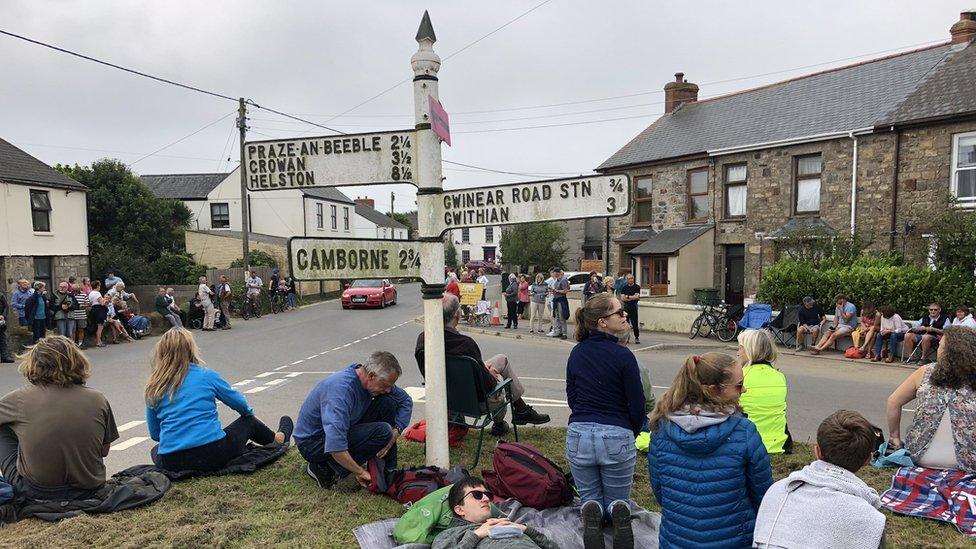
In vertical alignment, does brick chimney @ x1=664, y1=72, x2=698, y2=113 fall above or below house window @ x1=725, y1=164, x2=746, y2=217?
above

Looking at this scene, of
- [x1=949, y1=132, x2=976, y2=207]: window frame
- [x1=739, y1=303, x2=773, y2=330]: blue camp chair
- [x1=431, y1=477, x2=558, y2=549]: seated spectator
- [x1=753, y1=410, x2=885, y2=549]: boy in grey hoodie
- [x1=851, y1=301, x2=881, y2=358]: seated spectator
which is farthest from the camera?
[x1=949, y1=132, x2=976, y2=207]: window frame

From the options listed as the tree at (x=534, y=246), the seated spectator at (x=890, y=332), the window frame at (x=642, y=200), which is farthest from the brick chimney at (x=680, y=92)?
the tree at (x=534, y=246)

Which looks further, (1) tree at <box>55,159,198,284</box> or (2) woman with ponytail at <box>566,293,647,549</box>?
(1) tree at <box>55,159,198,284</box>

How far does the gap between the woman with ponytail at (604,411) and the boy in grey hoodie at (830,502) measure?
1094 mm

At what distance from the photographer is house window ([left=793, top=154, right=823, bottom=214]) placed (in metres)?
19.3

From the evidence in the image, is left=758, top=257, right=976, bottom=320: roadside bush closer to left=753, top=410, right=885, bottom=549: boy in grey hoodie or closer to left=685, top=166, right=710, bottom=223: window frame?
left=685, top=166, right=710, bottom=223: window frame

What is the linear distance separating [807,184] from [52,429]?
68.2ft

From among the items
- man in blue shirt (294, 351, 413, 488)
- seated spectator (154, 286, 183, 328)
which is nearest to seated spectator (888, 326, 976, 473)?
man in blue shirt (294, 351, 413, 488)

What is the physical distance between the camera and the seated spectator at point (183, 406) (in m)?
4.82

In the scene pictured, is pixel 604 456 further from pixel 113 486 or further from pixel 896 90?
pixel 896 90

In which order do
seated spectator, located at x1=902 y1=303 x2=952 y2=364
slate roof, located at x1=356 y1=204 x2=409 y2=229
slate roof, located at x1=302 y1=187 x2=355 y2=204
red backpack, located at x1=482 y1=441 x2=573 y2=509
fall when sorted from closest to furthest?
red backpack, located at x1=482 y1=441 x2=573 y2=509
seated spectator, located at x1=902 y1=303 x2=952 y2=364
slate roof, located at x1=302 y1=187 x2=355 y2=204
slate roof, located at x1=356 y1=204 x2=409 y2=229

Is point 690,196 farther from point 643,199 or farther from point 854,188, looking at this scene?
point 854,188

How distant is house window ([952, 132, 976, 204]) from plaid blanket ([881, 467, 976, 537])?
1499 cm

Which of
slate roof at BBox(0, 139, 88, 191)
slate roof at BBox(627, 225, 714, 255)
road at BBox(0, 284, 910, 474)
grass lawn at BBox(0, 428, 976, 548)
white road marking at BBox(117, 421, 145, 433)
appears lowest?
road at BBox(0, 284, 910, 474)
